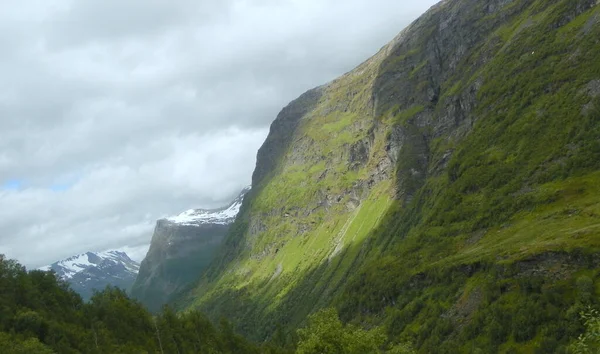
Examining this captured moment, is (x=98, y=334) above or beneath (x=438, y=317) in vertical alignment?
above

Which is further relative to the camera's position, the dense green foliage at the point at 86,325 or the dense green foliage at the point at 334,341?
the dense green foliage at the point at 86,325

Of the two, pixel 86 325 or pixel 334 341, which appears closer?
pixel 334 341

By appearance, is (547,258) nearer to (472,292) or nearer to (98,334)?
(472,292)

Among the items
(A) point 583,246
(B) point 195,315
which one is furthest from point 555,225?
(B) point 195,315

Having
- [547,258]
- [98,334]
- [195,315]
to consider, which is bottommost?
[547,258]

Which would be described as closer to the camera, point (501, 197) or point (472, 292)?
point (472, 292)

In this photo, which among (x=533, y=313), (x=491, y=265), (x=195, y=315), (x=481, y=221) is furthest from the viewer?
(x=481, y=221)

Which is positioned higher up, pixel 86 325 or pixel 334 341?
pixel 86 325

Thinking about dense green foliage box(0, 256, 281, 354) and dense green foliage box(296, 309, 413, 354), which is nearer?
dense green foliage box(296, 309, 413, 354)
